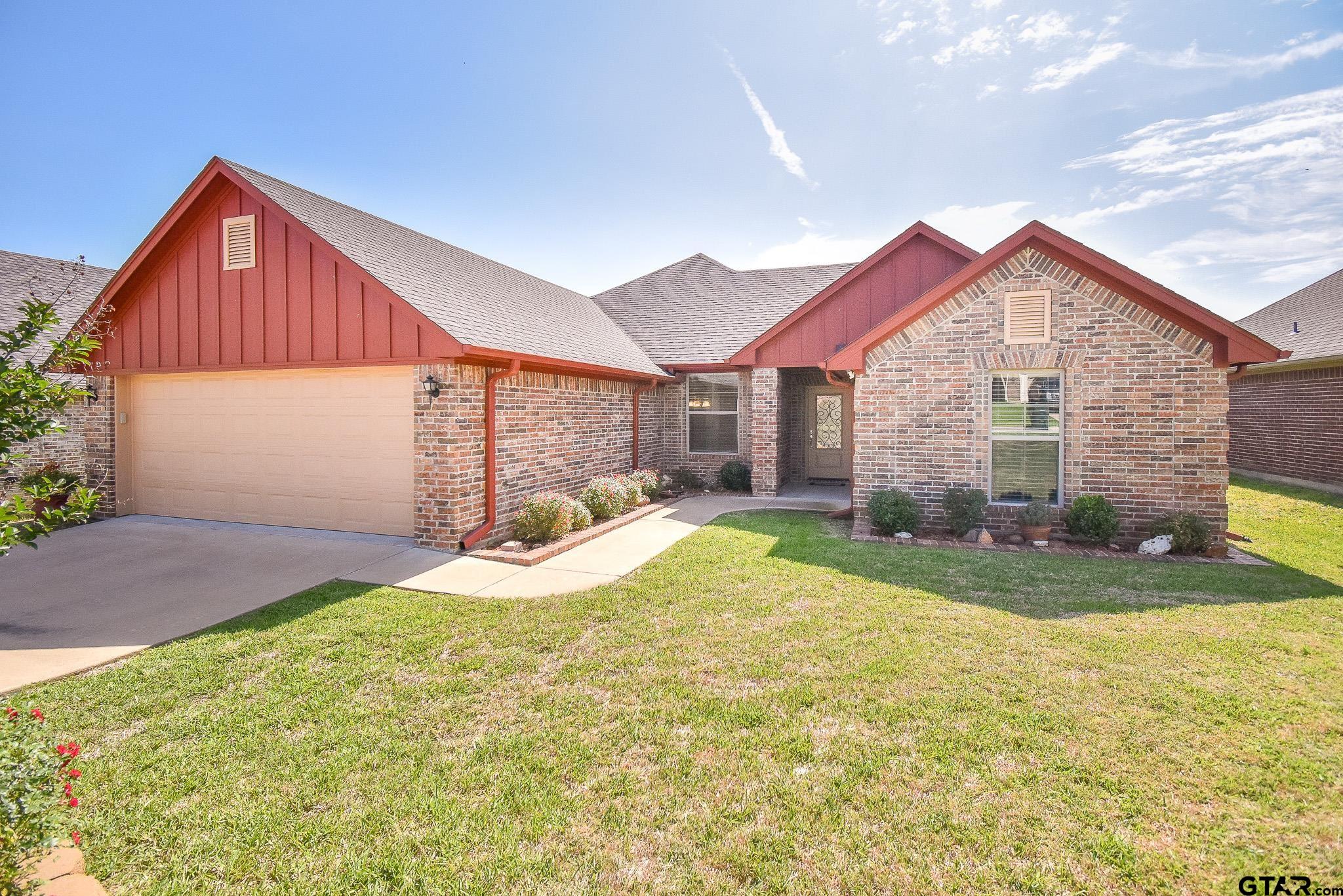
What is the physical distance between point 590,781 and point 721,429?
38.6 feet

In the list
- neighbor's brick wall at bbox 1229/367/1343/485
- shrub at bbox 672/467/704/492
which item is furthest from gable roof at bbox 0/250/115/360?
neighbor's brick wall at bbox 1229/367/1343/485

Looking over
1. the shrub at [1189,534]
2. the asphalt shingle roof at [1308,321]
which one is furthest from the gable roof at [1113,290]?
the asphalt shingle roof at [1308,321]

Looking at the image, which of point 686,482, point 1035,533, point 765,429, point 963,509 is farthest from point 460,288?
point 1035,533

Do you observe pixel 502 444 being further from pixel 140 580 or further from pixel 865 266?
pixel 865 266

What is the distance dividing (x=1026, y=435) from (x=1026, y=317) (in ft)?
5.82

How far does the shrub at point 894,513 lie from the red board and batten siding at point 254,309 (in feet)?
21.8

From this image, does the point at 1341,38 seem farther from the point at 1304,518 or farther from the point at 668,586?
the point at 668,586

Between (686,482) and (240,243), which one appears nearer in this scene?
(240,243)

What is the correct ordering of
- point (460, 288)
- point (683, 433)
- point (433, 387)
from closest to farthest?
point (433, 387), point (460, 288), point (683, 433)

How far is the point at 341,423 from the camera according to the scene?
9.19m

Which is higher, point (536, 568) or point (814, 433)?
point (814, 433)

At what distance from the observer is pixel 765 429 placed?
13.1 m

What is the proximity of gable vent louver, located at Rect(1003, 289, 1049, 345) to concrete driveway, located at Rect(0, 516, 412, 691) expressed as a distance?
956cm

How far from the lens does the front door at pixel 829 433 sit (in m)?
15.7
